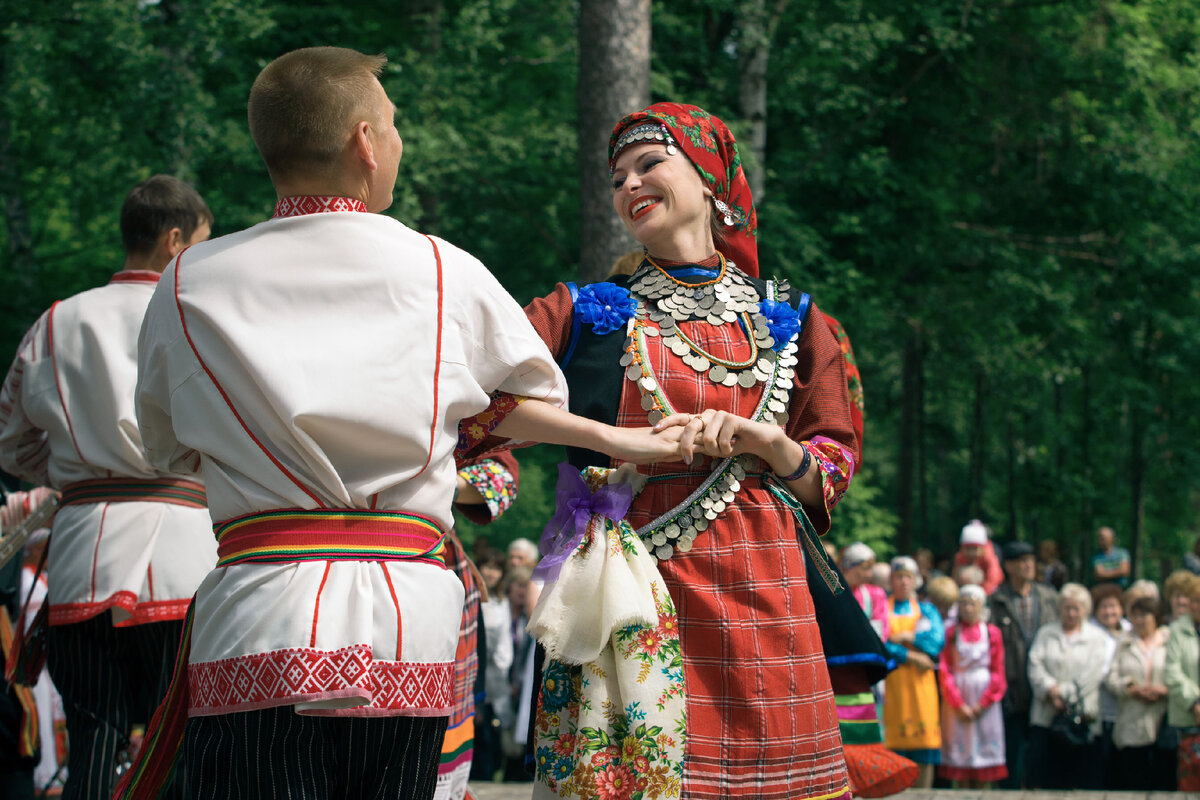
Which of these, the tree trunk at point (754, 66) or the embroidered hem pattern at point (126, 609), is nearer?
the embroidered hem pattern at point (126, 609)

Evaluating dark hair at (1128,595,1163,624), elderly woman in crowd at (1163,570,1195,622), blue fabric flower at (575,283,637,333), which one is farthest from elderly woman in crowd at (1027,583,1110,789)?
blue fabric flower at (575,283,637,333)

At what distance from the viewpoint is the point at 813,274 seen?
14.1 metres

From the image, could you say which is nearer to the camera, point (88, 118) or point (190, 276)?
point (190, 276)

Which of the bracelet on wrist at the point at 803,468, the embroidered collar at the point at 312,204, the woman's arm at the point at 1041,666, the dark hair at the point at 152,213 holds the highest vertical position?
the dark hair at the point at 152,213

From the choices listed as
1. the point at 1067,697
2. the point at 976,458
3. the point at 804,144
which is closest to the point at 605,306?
the point at 1067,697

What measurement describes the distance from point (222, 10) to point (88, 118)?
2.99 metres

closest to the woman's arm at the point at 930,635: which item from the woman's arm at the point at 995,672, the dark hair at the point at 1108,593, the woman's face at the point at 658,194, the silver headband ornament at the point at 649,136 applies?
the woman's arm at the point at 995,672

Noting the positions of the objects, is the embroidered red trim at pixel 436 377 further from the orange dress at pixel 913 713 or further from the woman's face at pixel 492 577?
the woman's face at pixel 492 577

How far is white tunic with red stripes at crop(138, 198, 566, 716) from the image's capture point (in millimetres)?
2115

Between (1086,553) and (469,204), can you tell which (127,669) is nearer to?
(469,204)

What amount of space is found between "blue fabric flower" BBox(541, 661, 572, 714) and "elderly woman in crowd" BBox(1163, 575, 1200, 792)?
6.41 meters

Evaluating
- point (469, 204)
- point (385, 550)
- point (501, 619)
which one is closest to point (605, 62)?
point (501, 619)

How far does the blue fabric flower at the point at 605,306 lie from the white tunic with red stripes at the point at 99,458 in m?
1.39

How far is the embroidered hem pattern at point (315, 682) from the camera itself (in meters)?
2.09
